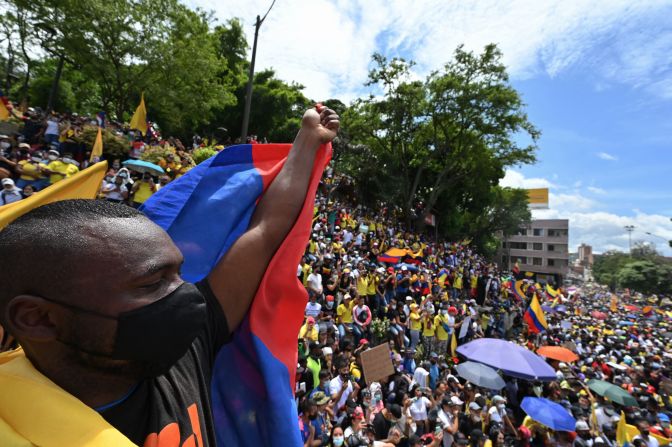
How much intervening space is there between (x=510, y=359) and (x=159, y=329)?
7.63 meters

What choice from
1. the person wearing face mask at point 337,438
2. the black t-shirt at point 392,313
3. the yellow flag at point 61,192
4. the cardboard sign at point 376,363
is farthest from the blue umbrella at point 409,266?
the yellow flag at point 61,192

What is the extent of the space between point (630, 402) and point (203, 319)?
11064mm

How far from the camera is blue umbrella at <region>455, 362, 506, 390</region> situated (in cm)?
663

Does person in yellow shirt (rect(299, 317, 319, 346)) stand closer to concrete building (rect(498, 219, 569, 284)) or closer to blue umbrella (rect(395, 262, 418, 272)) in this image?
blue umbrella (rect(395, 262, 418, 272))

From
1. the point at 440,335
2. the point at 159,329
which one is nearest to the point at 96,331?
the point at 159,329

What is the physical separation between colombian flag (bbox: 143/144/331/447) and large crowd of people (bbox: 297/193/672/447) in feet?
10.7

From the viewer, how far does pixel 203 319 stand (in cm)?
102

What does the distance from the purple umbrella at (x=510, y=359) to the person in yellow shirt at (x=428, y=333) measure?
1.97 metres

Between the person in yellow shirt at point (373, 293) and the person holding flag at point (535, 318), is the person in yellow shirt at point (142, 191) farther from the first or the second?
the person holding flag at point (535, 318)

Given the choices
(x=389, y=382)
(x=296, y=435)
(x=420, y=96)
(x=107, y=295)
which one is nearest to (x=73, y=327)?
(x=107, y=295)

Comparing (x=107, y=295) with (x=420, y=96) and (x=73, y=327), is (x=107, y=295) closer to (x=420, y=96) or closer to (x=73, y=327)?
(x=73, y=327)

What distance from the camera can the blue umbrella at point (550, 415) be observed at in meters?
5.67

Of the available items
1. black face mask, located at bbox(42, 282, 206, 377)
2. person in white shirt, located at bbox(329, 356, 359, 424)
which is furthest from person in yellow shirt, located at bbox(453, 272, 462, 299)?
black face mask, located at bbox(42, 282, 206, 377)

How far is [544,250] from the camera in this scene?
6938 cm
